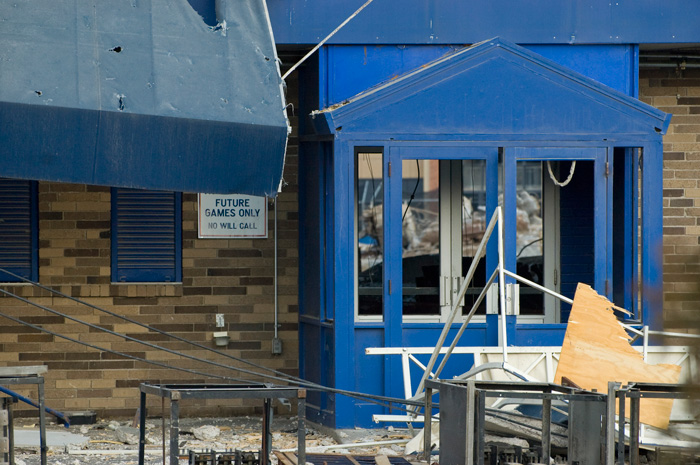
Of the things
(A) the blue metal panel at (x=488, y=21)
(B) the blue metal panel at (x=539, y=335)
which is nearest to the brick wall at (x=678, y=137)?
(A) the blue metal panel at (x=488, y=21)

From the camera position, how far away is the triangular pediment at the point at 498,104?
8000mm

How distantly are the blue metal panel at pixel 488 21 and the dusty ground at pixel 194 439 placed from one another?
3.47 meters

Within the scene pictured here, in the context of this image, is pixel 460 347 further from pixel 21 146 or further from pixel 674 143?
pixel 21 146

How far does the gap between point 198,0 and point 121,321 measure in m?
3.47

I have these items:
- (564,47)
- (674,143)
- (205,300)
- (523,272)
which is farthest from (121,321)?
(674,143)

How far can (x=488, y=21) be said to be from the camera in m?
8.43

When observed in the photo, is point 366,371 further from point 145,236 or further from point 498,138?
point 145,236

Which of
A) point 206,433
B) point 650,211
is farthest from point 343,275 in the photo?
point 650,211

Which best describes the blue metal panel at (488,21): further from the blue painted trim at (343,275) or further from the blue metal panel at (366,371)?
the blue metal panel at (366,371)

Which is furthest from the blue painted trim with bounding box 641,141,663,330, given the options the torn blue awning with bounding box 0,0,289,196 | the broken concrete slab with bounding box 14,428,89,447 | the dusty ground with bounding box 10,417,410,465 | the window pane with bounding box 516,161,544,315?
the broken concrete slab with bounding box 14,428,89,447

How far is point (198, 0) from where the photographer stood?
6996 millimetres

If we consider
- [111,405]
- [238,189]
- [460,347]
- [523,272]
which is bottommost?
[111,405]

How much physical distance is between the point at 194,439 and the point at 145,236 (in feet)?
6.87

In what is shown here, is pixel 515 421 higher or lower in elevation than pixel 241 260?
lower
